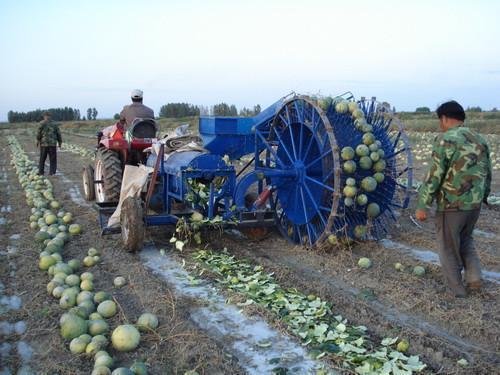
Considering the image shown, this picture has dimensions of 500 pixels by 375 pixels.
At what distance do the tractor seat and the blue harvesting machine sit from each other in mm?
1264

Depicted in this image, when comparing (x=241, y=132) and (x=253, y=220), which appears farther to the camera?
(x=241, y=132)

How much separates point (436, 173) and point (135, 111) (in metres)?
5.65

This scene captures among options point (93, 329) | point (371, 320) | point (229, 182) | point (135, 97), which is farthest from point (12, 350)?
point (135, 97)

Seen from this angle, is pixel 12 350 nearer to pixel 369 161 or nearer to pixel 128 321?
pixel 128 321

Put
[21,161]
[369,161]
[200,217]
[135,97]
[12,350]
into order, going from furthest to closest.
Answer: [21,161] → [135,97] → [200,217] → [369,161] → [12,350]

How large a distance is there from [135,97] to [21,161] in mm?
11443

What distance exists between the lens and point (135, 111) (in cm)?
892

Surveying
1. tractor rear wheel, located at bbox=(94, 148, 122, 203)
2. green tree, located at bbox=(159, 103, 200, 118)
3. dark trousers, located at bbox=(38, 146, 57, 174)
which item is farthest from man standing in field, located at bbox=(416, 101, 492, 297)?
green tree, located at bbox=(159, 103, 200, 118)

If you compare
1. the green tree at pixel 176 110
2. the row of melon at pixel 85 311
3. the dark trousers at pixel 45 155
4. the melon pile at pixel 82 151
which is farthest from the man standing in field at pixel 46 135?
the green tree at pixel 176 110

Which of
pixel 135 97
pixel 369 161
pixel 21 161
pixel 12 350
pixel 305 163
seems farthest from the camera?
pixel 21 161

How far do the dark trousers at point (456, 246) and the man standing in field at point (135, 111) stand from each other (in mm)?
5616

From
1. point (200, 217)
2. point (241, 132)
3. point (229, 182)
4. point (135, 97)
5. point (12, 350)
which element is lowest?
point (12, 350)

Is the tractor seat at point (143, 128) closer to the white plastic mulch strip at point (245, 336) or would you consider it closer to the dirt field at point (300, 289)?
the dirt field at point (300, 289)

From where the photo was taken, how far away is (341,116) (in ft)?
22.9
